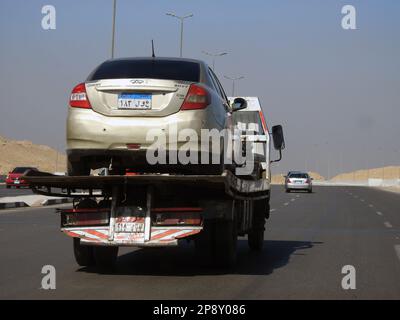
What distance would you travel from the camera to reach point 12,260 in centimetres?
1121

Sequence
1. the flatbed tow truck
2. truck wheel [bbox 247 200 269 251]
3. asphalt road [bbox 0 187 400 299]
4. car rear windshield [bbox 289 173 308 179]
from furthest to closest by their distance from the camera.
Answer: car rear windshield [bbox 289 173 308 179] < truck wheel [bbox 247 200 269 251] < the flatbed tow truck < asphalt road [bbox 0 187 400 299]

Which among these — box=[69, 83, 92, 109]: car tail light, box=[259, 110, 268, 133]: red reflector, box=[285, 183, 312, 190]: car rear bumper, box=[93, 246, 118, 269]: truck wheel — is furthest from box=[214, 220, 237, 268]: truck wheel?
box=[285, 183, 312, 190]: car rear bumper

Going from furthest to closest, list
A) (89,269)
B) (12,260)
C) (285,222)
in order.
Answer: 1. (285,222)
2. (12,260)
3. (89,269)

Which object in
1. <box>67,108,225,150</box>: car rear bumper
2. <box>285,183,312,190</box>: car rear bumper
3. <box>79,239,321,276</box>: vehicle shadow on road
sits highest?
<box>67,108,225,150</box>: car rear bumper

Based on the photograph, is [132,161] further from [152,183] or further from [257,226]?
[257,226]

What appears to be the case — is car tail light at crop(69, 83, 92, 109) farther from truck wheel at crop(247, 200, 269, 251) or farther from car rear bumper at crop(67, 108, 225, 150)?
truck wheel at crop(247, 200, 269, 251)

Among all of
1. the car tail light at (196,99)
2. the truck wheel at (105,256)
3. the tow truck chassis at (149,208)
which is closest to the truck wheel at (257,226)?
the tow truck chassis at (149,208)

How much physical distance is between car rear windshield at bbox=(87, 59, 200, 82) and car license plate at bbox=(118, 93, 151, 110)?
0.31 m

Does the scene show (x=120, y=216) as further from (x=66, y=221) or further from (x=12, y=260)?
(x=12, y=260)

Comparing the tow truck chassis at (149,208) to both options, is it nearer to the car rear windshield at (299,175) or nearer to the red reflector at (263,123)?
the red reflector at (263,123)

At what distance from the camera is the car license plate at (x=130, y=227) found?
29.9 feet

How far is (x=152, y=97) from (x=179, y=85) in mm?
360

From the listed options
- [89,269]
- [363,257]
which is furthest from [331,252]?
[89,269]

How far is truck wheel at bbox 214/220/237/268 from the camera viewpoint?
978cm
